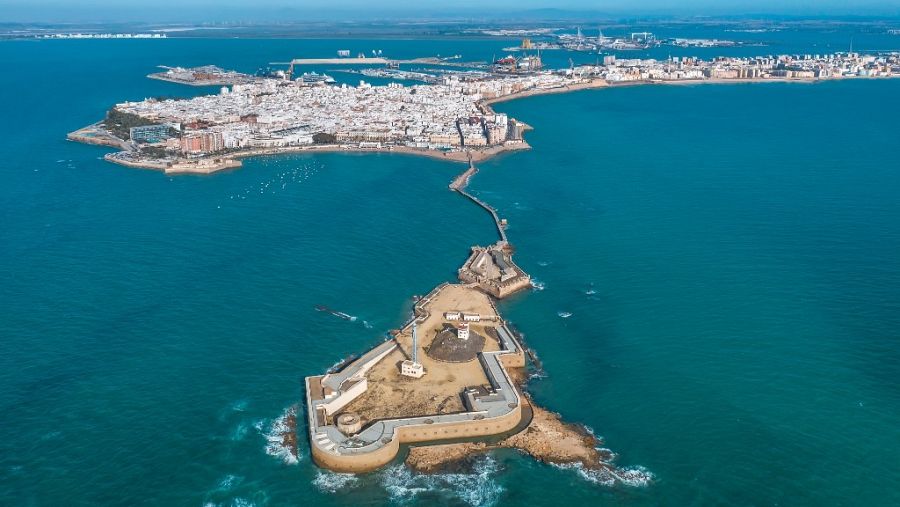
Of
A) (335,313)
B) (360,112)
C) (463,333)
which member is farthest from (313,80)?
(463,333)

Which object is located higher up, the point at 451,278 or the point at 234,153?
the point at 234,153

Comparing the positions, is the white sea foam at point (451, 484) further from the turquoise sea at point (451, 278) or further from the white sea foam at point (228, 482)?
the white sea foam at point (228, 482)

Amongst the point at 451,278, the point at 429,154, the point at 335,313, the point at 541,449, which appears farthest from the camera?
the point at 429,154

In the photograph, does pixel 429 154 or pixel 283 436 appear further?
pixel 429 154

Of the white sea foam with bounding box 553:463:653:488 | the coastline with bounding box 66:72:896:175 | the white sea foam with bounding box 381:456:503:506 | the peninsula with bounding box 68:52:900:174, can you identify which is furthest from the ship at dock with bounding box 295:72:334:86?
the white sea foam with bounding box 553:463:653:488

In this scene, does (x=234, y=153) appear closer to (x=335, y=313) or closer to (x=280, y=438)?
(x=335, y=313)

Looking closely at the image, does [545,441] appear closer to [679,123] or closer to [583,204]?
[583,204]
